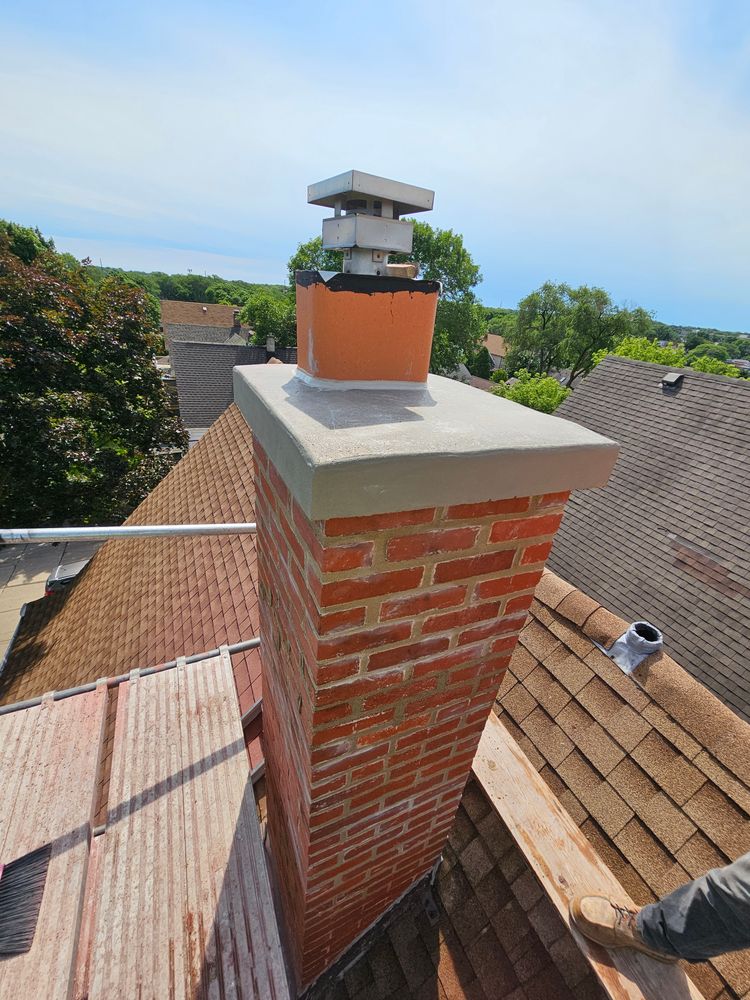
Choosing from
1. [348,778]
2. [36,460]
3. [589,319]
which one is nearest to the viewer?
[348,778]

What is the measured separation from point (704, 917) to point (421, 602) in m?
1.50

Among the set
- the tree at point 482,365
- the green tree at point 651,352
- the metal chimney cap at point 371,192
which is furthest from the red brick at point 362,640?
the tree at point 482,365

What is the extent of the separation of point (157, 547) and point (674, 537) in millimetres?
9269

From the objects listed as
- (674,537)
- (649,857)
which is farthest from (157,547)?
(674,537)

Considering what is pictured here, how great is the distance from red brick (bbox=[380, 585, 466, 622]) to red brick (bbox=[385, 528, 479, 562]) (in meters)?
0.12

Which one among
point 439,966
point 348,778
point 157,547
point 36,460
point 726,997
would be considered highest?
point 348,778

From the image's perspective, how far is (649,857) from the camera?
1.86 meters

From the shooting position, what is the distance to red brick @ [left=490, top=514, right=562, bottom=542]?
1.12m

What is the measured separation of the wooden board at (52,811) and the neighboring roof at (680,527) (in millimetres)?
8360

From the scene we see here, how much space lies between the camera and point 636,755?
2061 mm

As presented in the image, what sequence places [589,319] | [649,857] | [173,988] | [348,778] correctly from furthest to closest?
1. [589,319]
2. [649,857]
3. [173,988]
4. [348,778]

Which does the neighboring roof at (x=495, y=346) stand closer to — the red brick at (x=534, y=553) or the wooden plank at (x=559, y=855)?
the wooden plank at (x=559, y=855)

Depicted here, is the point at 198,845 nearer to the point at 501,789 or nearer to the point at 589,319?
the point at 501,789

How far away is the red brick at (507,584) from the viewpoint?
1198 mm
